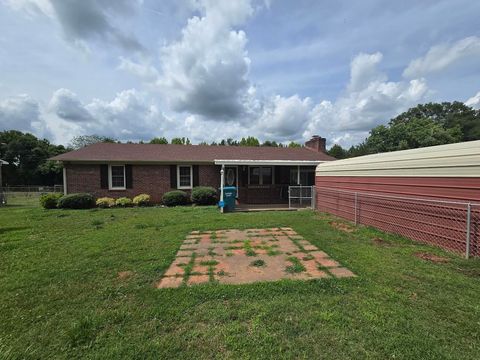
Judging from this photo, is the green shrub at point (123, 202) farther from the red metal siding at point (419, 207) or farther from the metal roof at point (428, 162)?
the metal roof at point (428, 162)

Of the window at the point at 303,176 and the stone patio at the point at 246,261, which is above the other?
the window at the point at 303,176

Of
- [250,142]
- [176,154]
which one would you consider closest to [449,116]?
[250,142]

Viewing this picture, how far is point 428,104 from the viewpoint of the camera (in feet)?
166

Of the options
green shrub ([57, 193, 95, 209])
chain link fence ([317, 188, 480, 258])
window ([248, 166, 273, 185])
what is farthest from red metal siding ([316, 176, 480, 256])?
green shrub ([57, 193, 95, 209])

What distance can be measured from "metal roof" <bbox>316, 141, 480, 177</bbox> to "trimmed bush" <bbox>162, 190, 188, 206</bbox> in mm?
8421

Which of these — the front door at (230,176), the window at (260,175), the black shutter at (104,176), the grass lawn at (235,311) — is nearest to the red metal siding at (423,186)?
the grass lawn at (235,311)

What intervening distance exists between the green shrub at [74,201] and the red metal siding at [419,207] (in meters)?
11.9

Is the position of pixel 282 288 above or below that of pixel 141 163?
→ below

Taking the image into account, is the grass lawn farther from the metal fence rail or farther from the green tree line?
the green tree line

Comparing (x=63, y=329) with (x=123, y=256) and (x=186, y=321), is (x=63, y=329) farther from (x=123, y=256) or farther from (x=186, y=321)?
(x=123, y=256)

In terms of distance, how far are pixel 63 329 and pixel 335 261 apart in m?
4.14

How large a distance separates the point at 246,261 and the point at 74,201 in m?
10.9

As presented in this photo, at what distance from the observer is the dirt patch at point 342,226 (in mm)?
6993

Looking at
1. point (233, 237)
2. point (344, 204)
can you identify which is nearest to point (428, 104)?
point (344, 204)
